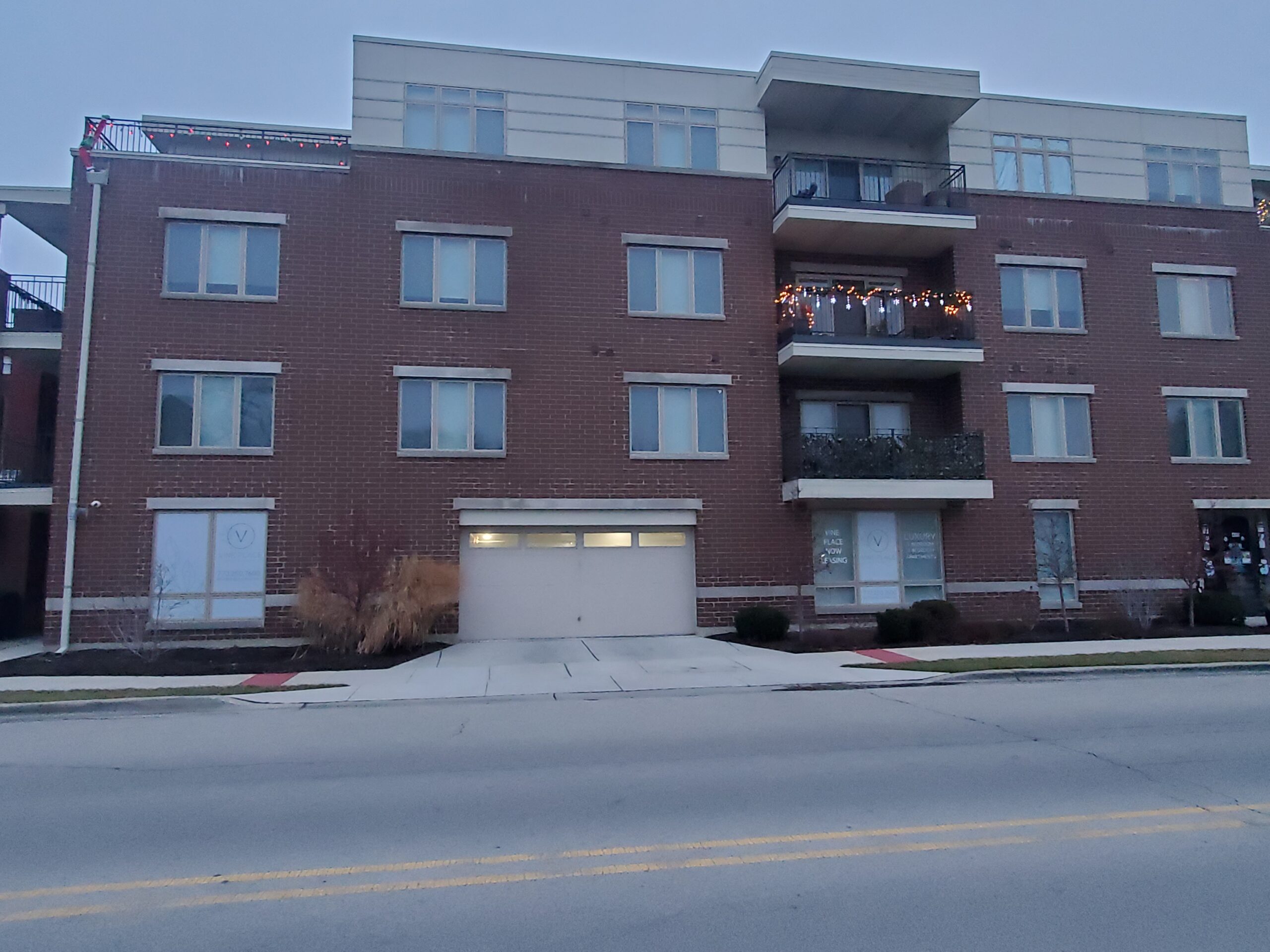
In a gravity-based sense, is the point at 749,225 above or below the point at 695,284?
above

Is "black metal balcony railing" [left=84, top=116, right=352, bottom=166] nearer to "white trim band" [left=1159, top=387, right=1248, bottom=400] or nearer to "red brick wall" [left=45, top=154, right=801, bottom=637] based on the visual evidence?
"red brick wall" [left=45, top=154, right=801, bottom=637]

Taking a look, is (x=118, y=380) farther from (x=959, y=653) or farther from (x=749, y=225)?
(x=959, y=653)

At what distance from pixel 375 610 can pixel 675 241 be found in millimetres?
9818

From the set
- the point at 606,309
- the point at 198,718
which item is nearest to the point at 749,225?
the point at 606,309

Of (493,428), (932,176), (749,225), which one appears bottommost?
(493,428)

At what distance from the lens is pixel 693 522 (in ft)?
59.9

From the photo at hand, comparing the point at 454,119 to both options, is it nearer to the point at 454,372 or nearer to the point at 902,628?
the point at 454,372

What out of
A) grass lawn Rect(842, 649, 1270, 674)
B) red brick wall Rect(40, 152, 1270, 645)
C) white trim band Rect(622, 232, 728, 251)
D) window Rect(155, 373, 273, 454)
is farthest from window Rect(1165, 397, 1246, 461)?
window Rect(155, 373, 273, 454)

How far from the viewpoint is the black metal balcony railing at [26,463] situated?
18500 mm

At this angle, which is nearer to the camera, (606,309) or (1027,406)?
(606,309)

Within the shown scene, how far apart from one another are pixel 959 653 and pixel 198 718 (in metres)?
11.4

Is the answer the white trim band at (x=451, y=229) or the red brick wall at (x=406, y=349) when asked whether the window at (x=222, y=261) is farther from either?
the white trim band at (x=451, y=229)

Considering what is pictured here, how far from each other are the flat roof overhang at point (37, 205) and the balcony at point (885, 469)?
16.1 m

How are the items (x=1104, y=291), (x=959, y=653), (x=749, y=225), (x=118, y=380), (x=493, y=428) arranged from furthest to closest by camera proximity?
1. (x=1104, y=291)
2. (x=749, y=225)
3. (x=493, y=428)
4. (x=118, y=380)
5. (x=959, y=653)
